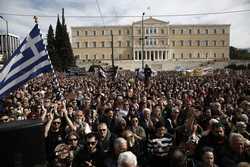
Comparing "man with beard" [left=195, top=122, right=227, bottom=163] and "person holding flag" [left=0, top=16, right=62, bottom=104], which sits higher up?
"person holding flag" [left=0, top=16, right=62, bottom=104]

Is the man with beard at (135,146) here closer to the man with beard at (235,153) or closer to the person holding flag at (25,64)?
the man with beard at (235,153)

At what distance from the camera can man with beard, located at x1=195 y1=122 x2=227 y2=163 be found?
4695 millimetres

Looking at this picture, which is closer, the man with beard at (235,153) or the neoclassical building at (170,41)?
the man with beard at (235,153)

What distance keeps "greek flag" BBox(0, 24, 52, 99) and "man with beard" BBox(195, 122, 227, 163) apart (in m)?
2.69

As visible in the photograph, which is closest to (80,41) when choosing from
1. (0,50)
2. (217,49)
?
(0,50)

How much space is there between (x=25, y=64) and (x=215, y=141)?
3.05 metres

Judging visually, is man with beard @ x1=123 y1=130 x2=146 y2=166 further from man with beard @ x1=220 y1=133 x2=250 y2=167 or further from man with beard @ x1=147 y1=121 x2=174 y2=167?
man with beard @ x1=220 y1=133 x2=250 y2=167

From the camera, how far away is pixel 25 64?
5.01 meters

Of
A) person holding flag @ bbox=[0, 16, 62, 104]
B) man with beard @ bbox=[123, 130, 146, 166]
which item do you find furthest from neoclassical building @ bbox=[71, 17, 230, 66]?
man with beard @ bbox=[123, 130, 146, 166]

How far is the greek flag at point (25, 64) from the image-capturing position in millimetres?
4651

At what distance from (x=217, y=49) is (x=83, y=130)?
115090 mm

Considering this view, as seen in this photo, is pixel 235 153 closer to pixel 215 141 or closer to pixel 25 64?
pixel 215 141

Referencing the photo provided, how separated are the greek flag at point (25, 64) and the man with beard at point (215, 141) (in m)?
2.69

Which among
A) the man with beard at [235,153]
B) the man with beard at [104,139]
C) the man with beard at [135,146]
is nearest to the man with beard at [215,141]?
the man with beard at [235,153]
